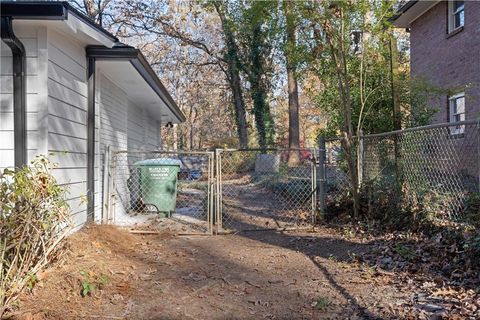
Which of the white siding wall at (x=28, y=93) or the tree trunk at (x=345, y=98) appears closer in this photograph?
the white siding wall at (x=28, y=93)

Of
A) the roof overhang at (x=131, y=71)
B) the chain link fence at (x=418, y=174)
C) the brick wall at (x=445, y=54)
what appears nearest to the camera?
the chain link fence at (x=418, y=174)

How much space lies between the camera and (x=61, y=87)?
19.3 feet

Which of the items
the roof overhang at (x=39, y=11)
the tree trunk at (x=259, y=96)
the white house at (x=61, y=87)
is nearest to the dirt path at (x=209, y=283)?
the white house at (x=61, y=87)

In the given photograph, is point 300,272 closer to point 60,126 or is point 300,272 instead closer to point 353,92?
point 60,126

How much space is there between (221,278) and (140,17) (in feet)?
69.6

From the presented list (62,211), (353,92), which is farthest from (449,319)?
(353,92)

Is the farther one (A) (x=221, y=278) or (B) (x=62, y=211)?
(A) (x=221, y=278)

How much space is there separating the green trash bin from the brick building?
7.29 metres

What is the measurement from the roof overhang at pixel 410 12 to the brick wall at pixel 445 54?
0.17 m

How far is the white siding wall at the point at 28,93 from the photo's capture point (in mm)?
5281

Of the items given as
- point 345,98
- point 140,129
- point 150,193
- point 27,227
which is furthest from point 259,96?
point 27,227

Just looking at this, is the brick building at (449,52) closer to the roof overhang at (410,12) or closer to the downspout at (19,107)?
the roof overhang at (410,12)

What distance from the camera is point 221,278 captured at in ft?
16.6

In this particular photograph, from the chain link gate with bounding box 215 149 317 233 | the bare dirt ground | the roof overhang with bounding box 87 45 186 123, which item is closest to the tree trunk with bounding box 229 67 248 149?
the chain link gate with bounding box 215 149 317 233
